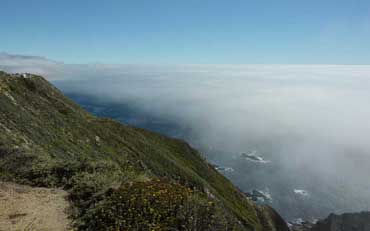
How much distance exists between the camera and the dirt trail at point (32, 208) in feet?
43.8

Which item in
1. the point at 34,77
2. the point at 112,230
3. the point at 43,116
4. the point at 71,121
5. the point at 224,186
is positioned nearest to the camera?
the point at 112,230

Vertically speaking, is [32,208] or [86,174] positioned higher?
[86,174]

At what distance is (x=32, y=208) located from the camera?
49.1 feet

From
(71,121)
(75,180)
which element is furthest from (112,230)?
(71,121)

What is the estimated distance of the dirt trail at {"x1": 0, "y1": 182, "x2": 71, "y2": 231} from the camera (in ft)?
43.8

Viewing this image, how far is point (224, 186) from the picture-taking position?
82.4 meters

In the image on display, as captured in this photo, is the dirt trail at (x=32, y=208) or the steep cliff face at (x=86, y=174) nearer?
the dirt trail at (x=32, y=208)

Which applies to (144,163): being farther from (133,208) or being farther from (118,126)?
(133,208)

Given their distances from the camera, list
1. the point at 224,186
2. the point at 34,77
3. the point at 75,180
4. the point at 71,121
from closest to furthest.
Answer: the point at 75,180, the point at 71,121, the point at 34,77, the point at 224,186

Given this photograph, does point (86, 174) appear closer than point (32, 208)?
No

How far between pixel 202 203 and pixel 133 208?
3.10 metres

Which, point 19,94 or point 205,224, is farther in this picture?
point 19,94

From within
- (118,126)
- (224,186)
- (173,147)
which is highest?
(118,126)

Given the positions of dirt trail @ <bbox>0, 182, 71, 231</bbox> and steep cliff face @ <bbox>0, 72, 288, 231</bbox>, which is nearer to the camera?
dirt trail @ <bbox>0, 182, 71, 231</bbox>
